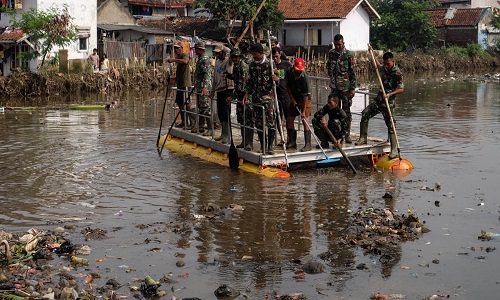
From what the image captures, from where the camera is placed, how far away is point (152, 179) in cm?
1479

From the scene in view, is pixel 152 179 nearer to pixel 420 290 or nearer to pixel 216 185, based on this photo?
pixel 216 185

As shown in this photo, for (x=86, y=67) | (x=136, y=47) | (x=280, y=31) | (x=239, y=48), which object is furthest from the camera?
(x=280, y=31)

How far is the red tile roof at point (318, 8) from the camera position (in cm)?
A: 5497

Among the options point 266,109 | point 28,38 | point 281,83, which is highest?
point 28,38

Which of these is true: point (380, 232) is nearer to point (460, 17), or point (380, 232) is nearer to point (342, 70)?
point (342, 70)

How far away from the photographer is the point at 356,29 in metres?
56.8

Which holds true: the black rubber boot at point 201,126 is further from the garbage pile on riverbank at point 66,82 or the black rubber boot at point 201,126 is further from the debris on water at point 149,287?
the garbage pile on riverbank at point 66,82

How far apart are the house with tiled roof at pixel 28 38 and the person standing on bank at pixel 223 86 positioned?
2141 centimetres

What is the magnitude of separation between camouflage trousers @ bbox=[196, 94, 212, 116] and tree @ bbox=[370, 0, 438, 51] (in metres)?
43.7

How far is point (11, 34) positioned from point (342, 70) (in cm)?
2381

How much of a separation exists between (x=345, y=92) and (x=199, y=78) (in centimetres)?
286

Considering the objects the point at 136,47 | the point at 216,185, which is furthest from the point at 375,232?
the point at 136,47

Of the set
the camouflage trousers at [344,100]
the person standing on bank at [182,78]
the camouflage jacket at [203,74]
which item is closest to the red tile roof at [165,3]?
the person standing on bank at [182,78]

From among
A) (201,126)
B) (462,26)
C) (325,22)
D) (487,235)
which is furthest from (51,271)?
(462,26)
